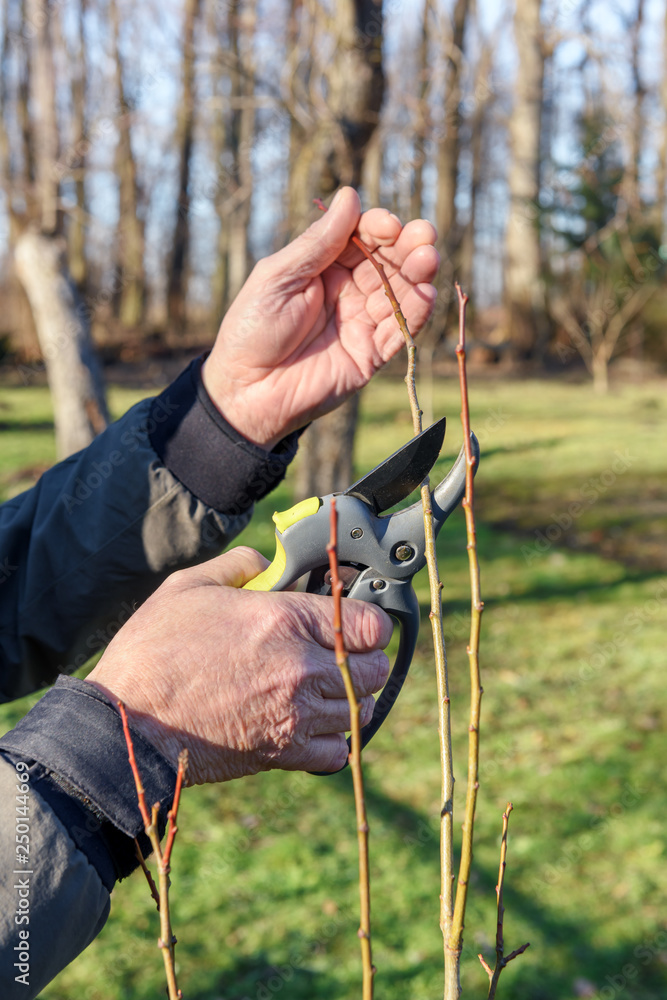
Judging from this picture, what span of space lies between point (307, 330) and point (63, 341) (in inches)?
241

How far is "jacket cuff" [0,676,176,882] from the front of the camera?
1.14 metres

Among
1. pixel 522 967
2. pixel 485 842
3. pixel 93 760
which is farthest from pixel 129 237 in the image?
pixel 93 760

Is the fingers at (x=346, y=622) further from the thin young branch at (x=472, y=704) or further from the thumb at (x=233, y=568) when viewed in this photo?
the thin young branch at (x=472, y=704)

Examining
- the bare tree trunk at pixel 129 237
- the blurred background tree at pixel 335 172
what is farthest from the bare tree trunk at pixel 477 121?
the bare tree trunk at pixel 129 237

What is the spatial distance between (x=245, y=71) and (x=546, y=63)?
16.7m

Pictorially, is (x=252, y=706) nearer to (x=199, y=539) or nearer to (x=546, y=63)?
(x=199, y=539)

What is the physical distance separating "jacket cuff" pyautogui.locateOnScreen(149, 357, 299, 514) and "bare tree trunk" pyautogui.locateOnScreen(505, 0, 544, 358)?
1650 centimetres

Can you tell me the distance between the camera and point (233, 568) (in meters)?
1.54

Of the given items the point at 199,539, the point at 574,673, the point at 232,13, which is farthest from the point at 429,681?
the point at 232,13

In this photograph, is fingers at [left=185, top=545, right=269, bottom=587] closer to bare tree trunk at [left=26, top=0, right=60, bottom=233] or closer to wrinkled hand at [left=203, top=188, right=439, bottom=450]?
wrinkled hand at [left=203, top=188, right=439, bottom=450]

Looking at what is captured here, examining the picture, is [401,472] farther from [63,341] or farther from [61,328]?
[61,328]

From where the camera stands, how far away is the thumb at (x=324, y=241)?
1746 mm

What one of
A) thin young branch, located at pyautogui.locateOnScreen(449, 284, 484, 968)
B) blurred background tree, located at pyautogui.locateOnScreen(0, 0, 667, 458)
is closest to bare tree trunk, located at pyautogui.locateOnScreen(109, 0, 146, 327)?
blurred background tree, located at pyautogui.locateOnScreen(0, 0, 667, 458)

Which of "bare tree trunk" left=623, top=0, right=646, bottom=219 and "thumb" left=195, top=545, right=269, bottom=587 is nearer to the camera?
"thumb" left=195, top=545, right=269, bottom=587
